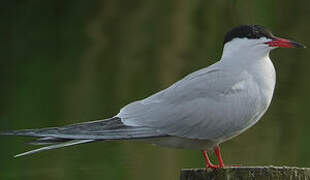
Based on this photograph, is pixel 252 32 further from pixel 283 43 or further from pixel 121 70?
pixel 121 70

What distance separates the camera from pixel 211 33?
1563 centimetres

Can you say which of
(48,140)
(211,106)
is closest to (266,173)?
(211,106)

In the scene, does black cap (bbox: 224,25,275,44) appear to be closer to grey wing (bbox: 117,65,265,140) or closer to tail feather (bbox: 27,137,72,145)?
grey wing (bbox: 117,65,265,140)

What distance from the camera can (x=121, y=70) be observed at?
549 inches

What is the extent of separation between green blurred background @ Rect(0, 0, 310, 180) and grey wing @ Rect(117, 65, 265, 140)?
3.32m

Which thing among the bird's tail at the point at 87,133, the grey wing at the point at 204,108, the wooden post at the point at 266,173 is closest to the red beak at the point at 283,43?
the grey wing at the point at 204,108

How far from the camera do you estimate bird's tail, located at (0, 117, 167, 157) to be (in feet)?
13.0

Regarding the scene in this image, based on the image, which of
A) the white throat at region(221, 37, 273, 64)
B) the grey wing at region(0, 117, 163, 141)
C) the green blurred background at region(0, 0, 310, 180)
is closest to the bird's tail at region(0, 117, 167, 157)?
the grey wing at region(0, 117, 163, 141)

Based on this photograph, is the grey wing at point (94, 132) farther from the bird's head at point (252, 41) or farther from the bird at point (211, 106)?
the bird's head at point (252, 41)

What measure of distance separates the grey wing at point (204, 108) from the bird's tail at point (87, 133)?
0.21 ft

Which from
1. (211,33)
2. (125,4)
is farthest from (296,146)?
(125,4)

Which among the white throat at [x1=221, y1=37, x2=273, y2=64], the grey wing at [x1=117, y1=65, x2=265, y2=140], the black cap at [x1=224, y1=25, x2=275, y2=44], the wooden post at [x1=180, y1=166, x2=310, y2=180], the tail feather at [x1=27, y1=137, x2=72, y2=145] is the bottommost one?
the wooden post at [x1=180, y1=166, x2=310, y2=180]

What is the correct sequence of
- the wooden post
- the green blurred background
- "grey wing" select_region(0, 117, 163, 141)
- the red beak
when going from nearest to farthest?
the wooden post → "grey wing" select_region(0, 117, 163, 141) → the red beak → the green blurred background

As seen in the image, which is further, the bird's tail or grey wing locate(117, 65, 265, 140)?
grey wing locate(117, 65, 265, 140)
